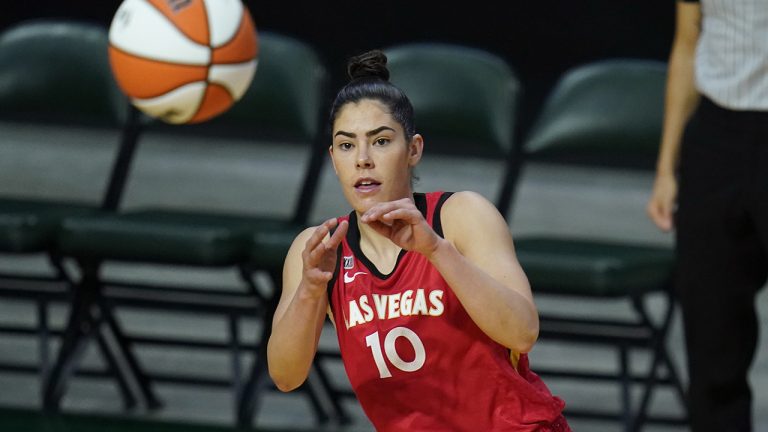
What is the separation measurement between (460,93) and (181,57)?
5.31 feet

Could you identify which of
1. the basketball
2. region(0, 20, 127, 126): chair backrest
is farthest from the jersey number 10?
region(0, 20, 127, 126): chair backrest

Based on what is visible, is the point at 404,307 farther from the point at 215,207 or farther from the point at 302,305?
the point at 215,207

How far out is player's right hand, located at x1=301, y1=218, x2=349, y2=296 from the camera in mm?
2443

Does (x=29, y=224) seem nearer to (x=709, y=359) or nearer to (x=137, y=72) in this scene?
(x=137, y=72)

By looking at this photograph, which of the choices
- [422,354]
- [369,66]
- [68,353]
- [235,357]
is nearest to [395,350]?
[422,354]

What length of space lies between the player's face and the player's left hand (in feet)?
0.56

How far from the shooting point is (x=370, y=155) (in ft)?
8.50

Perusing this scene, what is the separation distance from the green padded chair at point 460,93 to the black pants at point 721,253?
60.7 inches

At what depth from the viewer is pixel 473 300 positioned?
2.49 metres

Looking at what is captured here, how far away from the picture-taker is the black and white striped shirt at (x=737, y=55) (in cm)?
372

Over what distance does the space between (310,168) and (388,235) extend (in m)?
3.03

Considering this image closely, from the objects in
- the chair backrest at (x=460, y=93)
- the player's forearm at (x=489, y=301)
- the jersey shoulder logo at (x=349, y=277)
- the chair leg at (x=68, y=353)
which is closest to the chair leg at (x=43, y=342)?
the chair leg at (x=68, y=353)

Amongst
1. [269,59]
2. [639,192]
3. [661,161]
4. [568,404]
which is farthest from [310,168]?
[639,192]

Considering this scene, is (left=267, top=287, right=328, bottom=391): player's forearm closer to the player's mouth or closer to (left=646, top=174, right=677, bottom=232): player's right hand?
the player's mouth
